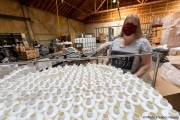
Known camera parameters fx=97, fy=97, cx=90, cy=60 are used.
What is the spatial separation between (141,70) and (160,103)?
2.12ft

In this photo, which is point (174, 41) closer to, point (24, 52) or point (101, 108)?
point (101, 108)

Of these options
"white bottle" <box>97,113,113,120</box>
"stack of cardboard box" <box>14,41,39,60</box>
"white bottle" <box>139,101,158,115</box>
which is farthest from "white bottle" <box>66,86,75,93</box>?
"stack of cardboard box" <box>14,41,39,60</box>

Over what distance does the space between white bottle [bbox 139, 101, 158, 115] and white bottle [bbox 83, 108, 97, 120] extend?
22 cm

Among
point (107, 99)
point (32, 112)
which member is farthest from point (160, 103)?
point (32, 112)

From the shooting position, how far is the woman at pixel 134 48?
1053 millimetres

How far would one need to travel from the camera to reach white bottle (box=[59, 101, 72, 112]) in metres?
0.47

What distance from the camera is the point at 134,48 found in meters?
1.07

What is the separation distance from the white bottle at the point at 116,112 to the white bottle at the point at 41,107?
0.32 metres

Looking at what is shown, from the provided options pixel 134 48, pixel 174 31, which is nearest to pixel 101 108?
pixel 134 48

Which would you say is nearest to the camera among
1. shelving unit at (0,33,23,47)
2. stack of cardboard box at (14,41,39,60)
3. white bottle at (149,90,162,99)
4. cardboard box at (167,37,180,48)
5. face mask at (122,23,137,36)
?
white bottle at (149,90,162,99)

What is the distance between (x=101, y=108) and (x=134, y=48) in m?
0.83

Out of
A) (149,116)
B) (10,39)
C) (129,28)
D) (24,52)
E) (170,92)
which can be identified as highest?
(10,39)

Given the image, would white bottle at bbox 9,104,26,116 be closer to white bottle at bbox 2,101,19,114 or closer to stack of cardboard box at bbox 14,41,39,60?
white bottle at bbox 2,101,19,114

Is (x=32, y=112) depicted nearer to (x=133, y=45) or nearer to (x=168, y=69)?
(x=133, y=45)
